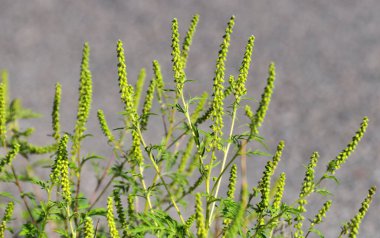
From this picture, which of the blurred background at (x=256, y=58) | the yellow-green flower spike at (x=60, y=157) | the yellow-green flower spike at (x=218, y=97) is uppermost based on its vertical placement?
the blurred background at (x=256, y=58)

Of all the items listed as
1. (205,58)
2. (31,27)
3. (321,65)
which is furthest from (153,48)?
(321,65)

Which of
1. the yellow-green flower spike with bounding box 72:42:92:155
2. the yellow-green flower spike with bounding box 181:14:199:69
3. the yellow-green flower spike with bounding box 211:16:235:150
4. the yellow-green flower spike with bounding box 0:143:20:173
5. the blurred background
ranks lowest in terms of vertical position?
the yellow-green flower spike with bounding box 0:143:20:173

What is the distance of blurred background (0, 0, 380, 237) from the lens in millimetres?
8883

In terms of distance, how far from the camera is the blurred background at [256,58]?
29.1 ft

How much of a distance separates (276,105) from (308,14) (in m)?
2.39

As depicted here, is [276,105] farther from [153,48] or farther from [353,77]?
[153,48]

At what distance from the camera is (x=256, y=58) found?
33.6 ft

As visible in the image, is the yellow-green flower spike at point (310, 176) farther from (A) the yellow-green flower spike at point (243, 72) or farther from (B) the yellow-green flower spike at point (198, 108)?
(B) the yellow-green flower spike at point (198, 108)

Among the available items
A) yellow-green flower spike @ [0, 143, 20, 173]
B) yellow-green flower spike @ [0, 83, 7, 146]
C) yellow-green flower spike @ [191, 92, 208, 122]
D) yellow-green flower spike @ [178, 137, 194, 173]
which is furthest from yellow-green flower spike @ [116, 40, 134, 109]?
yellow-green flower spike @ [178, 137, 194, 173]

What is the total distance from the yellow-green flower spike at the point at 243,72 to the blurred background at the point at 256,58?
16.2 ft

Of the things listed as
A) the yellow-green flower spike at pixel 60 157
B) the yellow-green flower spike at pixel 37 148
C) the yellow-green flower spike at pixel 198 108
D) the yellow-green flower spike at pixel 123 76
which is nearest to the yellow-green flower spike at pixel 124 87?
the yellow-green flower spike at pixel 123 76

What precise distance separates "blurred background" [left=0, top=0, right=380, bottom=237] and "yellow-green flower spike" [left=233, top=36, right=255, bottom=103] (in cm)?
494

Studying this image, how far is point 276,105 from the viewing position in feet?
31.4

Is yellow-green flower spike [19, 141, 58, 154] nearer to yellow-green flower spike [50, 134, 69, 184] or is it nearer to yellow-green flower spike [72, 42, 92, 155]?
yellow-green flower spike [72, 42, 92, 155]
